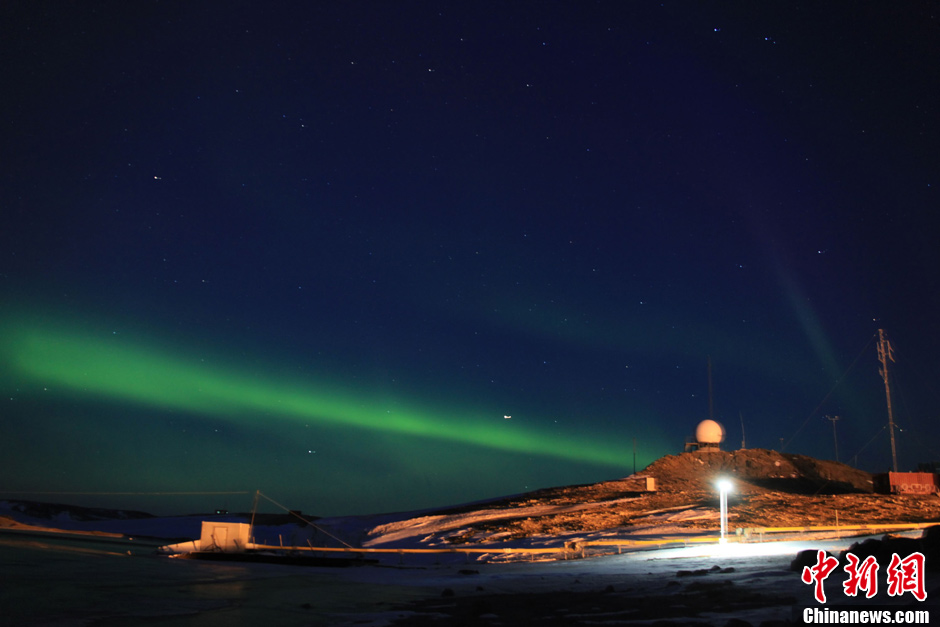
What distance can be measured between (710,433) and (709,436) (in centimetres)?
33

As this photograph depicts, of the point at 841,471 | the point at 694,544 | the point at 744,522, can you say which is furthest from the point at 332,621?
the point at 841,471

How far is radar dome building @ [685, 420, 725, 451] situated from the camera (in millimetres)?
70062

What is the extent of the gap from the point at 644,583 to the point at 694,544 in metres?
13.5

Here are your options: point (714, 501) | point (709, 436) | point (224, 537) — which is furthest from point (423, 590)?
point (709, 436)

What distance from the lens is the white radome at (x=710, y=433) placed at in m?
70.1

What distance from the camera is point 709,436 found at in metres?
70.1

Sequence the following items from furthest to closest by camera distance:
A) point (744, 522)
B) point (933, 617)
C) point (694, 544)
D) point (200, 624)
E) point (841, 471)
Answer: point (841, 471) < point (744, 522) < point (694, 544) < point (200, 624) < point (933, 617)

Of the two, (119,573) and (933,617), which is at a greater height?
(933,617)

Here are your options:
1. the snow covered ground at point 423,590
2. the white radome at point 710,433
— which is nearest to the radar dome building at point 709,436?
the white radome at point 710,433

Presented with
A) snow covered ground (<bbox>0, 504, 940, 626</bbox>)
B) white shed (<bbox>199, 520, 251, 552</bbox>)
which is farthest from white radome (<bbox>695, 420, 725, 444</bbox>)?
white shed (<bbox>199, 520, 251, 552</bbox>)

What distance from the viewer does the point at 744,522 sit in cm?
4122

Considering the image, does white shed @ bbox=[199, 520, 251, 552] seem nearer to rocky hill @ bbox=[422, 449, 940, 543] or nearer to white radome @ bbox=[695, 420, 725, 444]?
rocky hill @ bbox=[422, 449, 940, 543]

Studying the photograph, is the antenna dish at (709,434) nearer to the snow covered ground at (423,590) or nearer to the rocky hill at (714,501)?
the rocky hill at (714,501)

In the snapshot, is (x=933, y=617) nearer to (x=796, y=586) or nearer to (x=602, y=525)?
(x=796, y=586)
